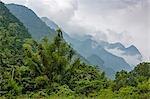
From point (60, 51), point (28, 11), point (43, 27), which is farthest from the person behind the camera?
point (28, 11)

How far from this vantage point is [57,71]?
23.1m

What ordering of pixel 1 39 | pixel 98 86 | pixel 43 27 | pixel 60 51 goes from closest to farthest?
pixel 98 86 < pixel 60 51 < pixel 1 39 < pixel 43 27

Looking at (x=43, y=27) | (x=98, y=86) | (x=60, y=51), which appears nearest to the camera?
(x=98, y=86)

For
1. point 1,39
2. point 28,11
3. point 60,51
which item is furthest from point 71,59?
point 28,11

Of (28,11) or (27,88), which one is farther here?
(28,11)

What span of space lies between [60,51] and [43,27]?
137717 millimetres

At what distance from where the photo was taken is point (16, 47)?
32.4 meters

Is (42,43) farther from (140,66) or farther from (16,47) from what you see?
(16,47)

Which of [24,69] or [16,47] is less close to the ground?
[16,47]

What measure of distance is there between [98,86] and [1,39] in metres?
11.8

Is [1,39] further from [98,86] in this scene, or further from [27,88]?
[98,86]

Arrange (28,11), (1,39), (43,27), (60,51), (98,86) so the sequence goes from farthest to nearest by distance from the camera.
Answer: (28,11) < (43,27) < (1,39) < (60,51) < (98,86)

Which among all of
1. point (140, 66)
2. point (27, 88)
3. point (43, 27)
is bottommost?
point (27, 88)

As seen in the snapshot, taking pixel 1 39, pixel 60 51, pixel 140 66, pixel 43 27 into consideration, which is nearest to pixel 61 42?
pixel 60 51
